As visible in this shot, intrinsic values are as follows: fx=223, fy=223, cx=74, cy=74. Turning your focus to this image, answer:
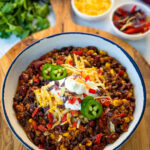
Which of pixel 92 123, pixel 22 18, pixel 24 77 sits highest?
pixel 22 18

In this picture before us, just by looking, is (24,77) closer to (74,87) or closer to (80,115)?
(74,87)

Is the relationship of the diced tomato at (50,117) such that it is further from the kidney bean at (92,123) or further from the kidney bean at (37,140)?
the kidney bean at (92,123)

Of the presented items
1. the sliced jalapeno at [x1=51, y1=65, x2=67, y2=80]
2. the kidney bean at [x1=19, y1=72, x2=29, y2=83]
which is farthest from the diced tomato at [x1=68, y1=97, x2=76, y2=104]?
the kidney bean at [x1=19, y1=72, x2=29, y2=83]

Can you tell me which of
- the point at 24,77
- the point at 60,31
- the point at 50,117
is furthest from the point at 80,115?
the point at 60,31

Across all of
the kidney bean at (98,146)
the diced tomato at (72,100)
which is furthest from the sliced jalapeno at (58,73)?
the kidney bean at (98,146)

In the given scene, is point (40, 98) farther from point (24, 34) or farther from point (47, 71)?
point (24, 34)

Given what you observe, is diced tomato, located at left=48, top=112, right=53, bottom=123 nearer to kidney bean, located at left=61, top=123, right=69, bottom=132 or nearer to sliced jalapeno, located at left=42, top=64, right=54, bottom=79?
kidney bean, located at left=61, top=123, right=69, bottom=132

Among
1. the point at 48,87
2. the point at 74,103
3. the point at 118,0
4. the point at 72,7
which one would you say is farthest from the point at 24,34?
the point at 118,0
